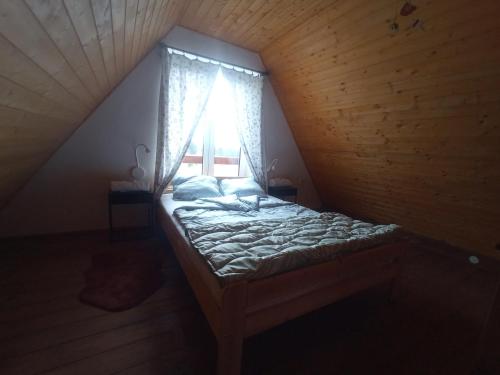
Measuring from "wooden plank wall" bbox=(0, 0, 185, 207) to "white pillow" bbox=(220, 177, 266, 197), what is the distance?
1.83 meters

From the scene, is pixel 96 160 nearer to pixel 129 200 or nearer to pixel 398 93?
pixel 129 200

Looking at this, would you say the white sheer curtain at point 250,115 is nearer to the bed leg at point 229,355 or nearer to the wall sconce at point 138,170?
the wall sconce at point 138,170

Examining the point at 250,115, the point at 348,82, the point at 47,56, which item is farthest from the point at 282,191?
the point at 47,56

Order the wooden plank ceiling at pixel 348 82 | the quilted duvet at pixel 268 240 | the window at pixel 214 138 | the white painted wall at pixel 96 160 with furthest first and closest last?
1. the window at pixel 214 138
2. the white painted wall at pixel 96 160
3. the quilted duvet at pixel 268 240
4. the wooden plank ceiling at pixel 348 82

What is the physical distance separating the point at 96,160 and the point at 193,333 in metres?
2.27

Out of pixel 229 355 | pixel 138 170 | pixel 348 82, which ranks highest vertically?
pixel 348 82

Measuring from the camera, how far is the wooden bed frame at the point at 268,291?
1.09 meters

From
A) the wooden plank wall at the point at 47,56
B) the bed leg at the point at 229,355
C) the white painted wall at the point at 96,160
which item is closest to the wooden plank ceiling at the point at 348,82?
the wooden plank wall at the point at 47,56

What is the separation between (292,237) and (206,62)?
2537 mm

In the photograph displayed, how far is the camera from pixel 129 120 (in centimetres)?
278

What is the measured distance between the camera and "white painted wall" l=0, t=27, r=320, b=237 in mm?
2488

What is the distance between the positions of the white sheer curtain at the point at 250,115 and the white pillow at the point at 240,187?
391 mm

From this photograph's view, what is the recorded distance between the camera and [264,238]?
1.57 metres

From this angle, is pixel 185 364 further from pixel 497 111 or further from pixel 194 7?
pixel 194 7
